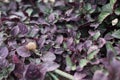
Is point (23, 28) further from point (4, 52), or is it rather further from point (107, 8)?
point (107, 8)

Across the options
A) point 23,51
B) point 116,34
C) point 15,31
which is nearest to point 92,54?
point 116,34

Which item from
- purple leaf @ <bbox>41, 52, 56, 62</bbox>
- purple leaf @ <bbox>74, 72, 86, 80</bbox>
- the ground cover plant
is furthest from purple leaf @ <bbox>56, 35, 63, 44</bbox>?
purple leaf @ <bbox>74, 72, 86, 80</bbox>

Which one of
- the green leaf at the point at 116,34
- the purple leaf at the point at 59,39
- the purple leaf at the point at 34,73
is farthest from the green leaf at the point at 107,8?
the purple leaf at the point at 34,73

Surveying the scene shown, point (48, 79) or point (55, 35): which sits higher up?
point (55, 35)

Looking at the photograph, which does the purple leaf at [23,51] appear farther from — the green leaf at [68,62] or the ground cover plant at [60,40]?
the green leaf at [68,62]

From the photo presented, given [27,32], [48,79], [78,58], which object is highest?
[27,32]

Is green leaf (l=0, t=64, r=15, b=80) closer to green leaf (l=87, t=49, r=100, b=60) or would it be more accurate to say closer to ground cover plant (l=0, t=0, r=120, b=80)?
ground cover plant (l=0, t=0, r=120, b=80)

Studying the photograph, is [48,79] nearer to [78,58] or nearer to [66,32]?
[78,58]

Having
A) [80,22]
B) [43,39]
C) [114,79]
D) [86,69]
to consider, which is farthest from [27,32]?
[114,79]
